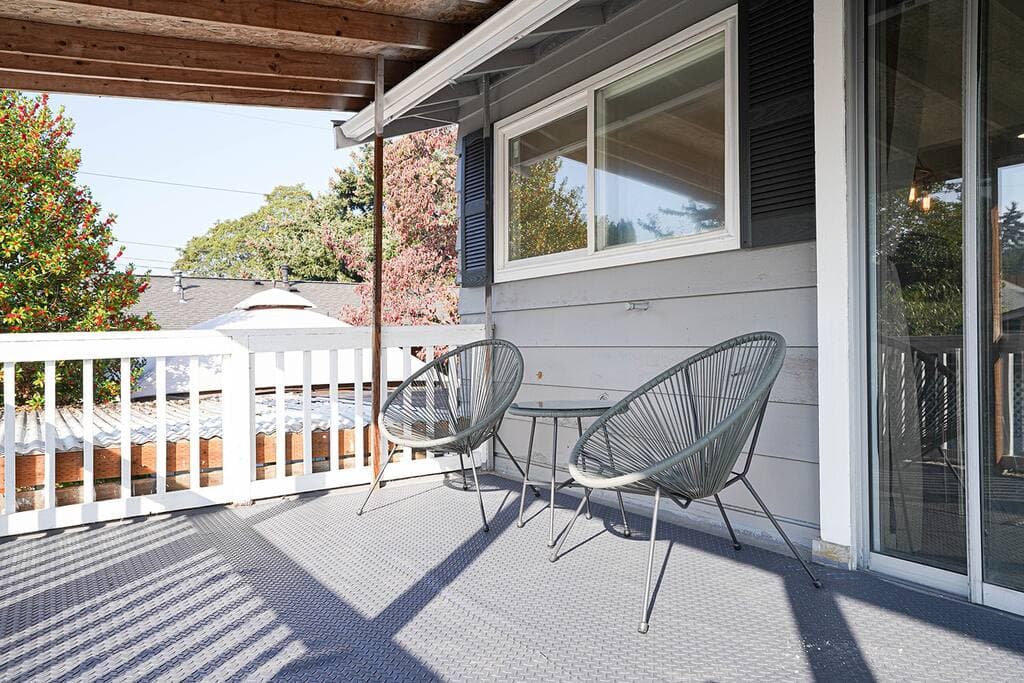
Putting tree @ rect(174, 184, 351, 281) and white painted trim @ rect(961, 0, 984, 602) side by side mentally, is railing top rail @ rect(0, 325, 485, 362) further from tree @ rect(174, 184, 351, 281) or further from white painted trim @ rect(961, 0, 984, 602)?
tree @ rect(174, 184, 351, 281)

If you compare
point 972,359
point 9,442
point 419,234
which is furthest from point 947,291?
point 419,234

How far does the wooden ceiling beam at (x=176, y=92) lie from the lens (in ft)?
11.1

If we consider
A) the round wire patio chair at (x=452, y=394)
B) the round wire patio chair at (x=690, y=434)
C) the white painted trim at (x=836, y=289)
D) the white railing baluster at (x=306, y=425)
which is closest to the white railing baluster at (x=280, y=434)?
the white railing baluster at (x=306, y=425)

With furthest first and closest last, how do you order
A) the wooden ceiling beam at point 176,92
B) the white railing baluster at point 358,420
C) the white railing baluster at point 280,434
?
the white railing baluster at point 358,420 → the white railing baluster at point 280,434 → the wooden ceiling beam at point 176,92

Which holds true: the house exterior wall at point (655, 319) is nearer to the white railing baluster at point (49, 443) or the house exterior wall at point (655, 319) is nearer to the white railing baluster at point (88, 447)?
the white railing baluster at point (88, 447)

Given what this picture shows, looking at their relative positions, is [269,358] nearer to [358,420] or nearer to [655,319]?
[358,420]

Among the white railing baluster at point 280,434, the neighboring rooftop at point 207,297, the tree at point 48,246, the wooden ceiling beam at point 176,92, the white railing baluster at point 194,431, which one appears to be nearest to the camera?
the white railing baluster at point 194,431

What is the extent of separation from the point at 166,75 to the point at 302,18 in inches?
37.3

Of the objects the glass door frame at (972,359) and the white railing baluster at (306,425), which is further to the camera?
the white railing baluster at (306,425)

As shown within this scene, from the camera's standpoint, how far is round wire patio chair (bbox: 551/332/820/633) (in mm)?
1980

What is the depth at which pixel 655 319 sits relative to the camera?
3154 mm

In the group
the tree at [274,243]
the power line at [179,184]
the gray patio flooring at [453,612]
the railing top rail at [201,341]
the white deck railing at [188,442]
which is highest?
the power line at [179,184]

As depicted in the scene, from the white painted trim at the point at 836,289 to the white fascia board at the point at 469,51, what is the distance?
3.11 feet

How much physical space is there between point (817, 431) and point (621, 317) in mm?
1101
